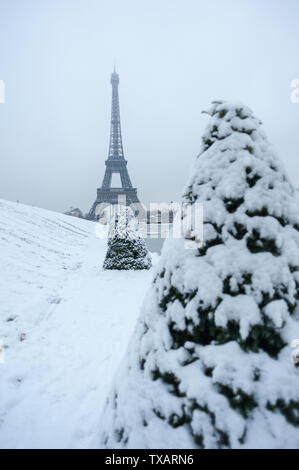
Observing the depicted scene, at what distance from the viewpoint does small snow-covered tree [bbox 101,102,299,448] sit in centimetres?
107

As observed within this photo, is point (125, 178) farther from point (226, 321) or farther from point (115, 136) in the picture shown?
point (226, 321)

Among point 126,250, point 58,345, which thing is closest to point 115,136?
point 126,250

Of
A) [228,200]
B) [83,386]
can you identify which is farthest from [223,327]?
[83,386]

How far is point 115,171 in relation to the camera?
138 ft

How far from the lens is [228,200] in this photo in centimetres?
134

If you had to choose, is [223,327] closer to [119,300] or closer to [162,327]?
[162,327]

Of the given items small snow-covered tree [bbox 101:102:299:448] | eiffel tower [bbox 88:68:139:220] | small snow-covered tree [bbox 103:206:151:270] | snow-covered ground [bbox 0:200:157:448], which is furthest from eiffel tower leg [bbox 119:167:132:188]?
small snow-covered tree [bbox 101:102:299:448]

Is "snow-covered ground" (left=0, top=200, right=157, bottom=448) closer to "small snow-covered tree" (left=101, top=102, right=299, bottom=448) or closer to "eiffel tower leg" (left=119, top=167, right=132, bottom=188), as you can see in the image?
"small snow-covered tree" (left=101, top=102, right=299, bottom=448)

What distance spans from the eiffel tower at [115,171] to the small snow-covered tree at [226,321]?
36.4 metres

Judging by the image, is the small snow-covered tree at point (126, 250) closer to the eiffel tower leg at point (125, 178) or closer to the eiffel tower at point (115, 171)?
the eiffel tower at point (115, 171)

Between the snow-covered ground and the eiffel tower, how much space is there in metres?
30.9

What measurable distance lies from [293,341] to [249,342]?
0.20m
